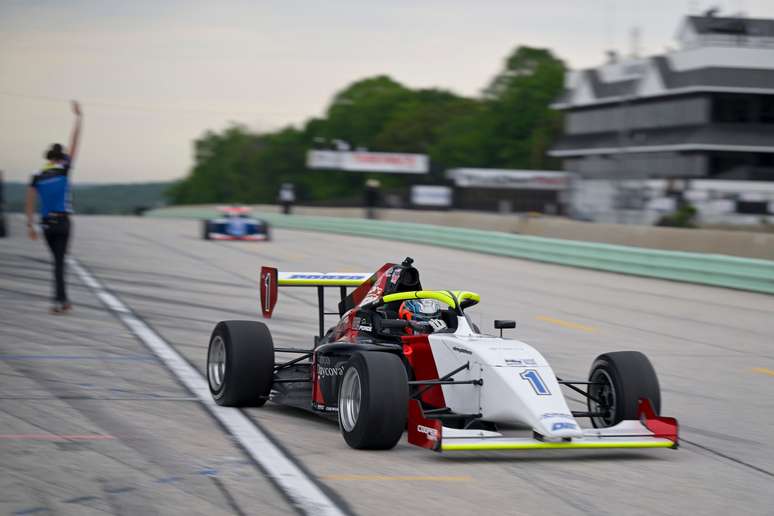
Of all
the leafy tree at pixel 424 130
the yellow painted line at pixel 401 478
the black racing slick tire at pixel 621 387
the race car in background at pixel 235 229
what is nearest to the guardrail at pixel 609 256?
the race car in background at pixel 235 229

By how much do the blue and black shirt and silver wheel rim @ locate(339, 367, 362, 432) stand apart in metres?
7.54

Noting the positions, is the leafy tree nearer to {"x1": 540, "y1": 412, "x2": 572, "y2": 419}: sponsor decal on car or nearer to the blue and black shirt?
the blue and black shirt

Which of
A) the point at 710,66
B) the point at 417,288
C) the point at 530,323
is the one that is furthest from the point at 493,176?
the point at 417,288

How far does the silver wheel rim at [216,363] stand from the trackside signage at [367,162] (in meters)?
82.5

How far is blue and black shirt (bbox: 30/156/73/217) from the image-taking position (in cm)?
1386

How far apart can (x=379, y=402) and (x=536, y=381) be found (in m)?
1.02

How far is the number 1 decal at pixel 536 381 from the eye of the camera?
277 inches

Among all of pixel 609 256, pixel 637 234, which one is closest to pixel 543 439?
pixel 609 256

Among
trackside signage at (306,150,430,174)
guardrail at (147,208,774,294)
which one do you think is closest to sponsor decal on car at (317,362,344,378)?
guardrail at (147,208,774,294)

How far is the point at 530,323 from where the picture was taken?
15914 mm

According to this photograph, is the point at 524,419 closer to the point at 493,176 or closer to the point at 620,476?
the point at 620,476

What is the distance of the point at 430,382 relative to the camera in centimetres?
737

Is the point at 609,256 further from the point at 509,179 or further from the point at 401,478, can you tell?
the point at 509,179

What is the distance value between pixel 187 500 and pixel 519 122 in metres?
110
